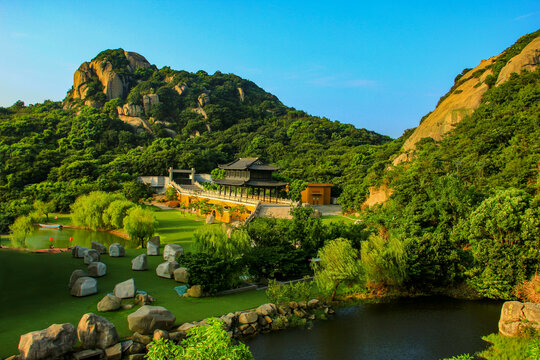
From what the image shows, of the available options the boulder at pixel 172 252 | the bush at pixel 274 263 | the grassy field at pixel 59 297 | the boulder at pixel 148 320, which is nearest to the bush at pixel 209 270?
the grassy field at pixel 59 297

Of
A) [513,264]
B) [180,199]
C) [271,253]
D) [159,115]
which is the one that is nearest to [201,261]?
[271,253]

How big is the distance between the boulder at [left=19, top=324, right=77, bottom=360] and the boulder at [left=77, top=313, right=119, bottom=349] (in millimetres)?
285

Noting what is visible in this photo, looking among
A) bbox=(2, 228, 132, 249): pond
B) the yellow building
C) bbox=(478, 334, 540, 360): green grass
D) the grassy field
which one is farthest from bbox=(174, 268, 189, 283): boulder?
the yellow building

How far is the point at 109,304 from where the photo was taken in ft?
43.7

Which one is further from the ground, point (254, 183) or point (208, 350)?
point (254, 183)

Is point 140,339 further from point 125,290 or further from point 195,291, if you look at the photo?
point 195,291

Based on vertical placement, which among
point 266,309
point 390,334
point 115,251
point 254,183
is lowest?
point 390,334

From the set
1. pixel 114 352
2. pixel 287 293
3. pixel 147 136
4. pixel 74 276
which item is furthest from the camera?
pixel 147 136

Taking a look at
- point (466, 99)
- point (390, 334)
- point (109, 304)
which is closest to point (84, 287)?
point (109, 304)

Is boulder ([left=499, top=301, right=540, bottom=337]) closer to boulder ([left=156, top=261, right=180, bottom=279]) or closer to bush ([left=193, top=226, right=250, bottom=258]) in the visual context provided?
bush ([left=193, top=226, right=250, bottom=258])

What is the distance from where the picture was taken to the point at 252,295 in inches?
637

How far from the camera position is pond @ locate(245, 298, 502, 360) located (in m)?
12.0

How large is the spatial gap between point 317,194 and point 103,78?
69576 mm

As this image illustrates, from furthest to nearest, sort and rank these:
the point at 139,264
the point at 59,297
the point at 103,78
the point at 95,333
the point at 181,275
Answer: the point at 103,78, the point at 139,264, the point at 181,275, the point at 59,297, the point at 95,333
